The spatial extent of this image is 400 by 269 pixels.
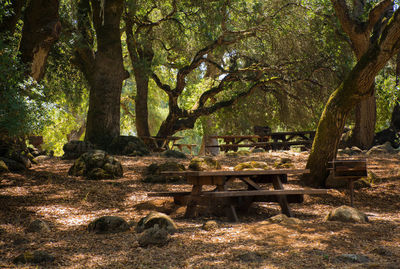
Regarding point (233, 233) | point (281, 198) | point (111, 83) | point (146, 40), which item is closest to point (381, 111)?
point (146, 40)

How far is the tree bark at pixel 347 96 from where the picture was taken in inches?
310

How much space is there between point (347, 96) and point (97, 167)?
19.6 ft

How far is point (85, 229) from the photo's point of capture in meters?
5.23

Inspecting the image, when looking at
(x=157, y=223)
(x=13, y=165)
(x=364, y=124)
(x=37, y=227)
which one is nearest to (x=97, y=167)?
(x=13, y=165)

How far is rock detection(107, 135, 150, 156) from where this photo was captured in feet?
40.4

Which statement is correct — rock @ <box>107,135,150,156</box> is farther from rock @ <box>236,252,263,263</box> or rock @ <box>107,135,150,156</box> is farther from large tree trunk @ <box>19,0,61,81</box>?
rock @ <box>236,252,263,263</box>

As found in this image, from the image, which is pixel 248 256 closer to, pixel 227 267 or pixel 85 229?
pixel 227 267

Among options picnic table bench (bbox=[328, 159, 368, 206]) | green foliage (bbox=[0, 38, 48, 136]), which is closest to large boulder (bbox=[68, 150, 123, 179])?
green foliage (bbox=[0, 38, 48, 136])

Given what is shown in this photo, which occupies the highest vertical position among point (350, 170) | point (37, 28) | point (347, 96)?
point (37, 28)

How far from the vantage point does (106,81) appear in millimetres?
12555

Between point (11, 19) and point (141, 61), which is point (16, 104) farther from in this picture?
point (141, 61)

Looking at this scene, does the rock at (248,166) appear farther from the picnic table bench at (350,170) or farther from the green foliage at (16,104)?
the green foliage at (16,104)

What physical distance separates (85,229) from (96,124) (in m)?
7.57

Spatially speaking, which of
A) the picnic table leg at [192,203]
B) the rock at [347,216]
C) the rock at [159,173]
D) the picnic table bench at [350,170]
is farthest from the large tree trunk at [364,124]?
the picnic table leg at [192,203]
